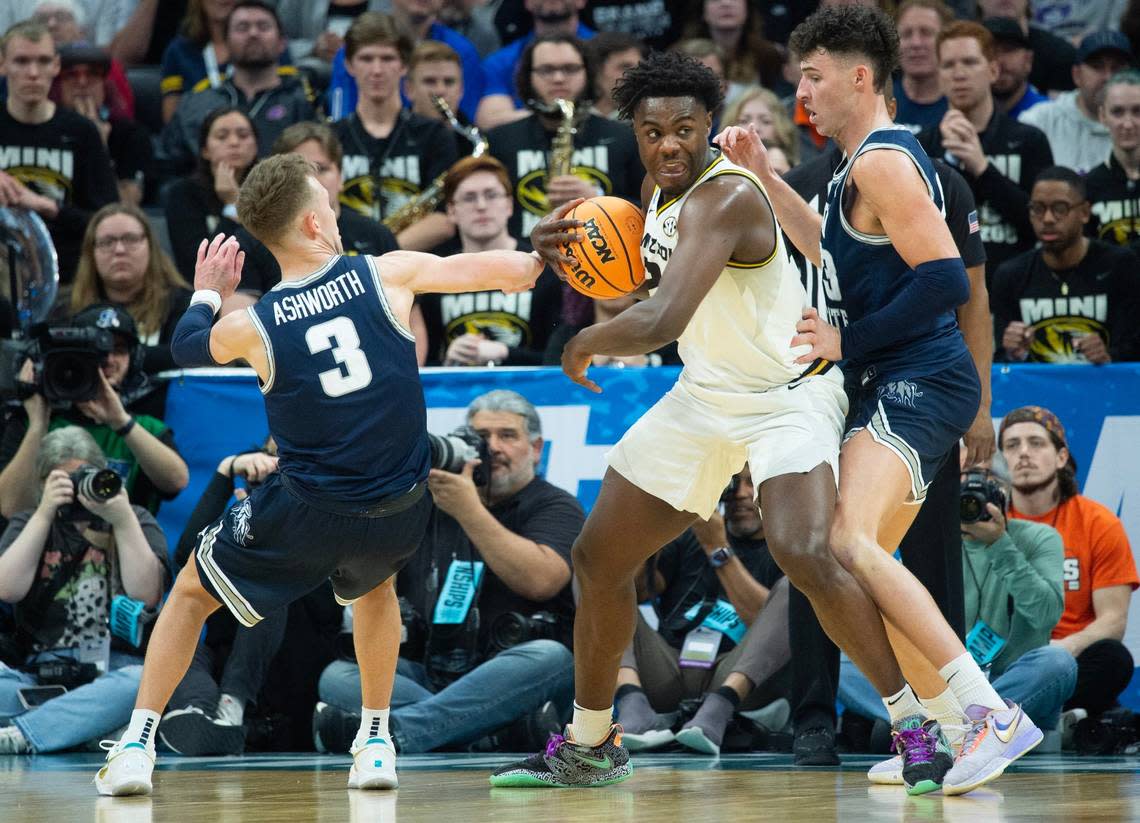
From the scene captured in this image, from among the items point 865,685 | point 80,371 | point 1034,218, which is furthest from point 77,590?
point 1034,218

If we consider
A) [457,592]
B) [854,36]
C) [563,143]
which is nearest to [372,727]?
[457,592]

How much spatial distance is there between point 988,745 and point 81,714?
3.94 m

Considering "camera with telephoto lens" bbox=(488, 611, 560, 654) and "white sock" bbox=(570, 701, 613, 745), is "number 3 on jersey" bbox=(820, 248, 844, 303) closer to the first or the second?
"white sock" bbox=(570, 701, 613, 745)

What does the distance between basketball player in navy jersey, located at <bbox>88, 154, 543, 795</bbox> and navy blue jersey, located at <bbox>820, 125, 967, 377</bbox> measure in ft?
3.08

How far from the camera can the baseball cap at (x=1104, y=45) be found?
9641 millimetres

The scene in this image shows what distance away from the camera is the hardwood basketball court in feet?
13.1

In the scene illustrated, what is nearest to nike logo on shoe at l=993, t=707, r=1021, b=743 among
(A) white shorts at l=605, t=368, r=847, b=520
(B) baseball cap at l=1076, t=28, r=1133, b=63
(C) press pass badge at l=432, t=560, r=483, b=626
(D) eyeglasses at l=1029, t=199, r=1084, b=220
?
(A) white shorts at l=605, t=368, r=847, b=520

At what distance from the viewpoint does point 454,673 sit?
702 cm

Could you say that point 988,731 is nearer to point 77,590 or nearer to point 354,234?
point 77,590

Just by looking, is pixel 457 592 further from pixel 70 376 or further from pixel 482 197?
pixel 482 197

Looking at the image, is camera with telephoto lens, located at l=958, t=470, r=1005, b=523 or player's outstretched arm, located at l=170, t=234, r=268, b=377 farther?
camera with telephoto lens, located at l=958, t=470, r=1005, b=523

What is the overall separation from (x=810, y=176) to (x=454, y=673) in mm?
2632

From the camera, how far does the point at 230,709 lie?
6879 mm

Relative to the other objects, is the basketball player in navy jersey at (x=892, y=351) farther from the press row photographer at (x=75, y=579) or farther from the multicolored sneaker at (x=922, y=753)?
the press row photographer at (x=75, y=579)
